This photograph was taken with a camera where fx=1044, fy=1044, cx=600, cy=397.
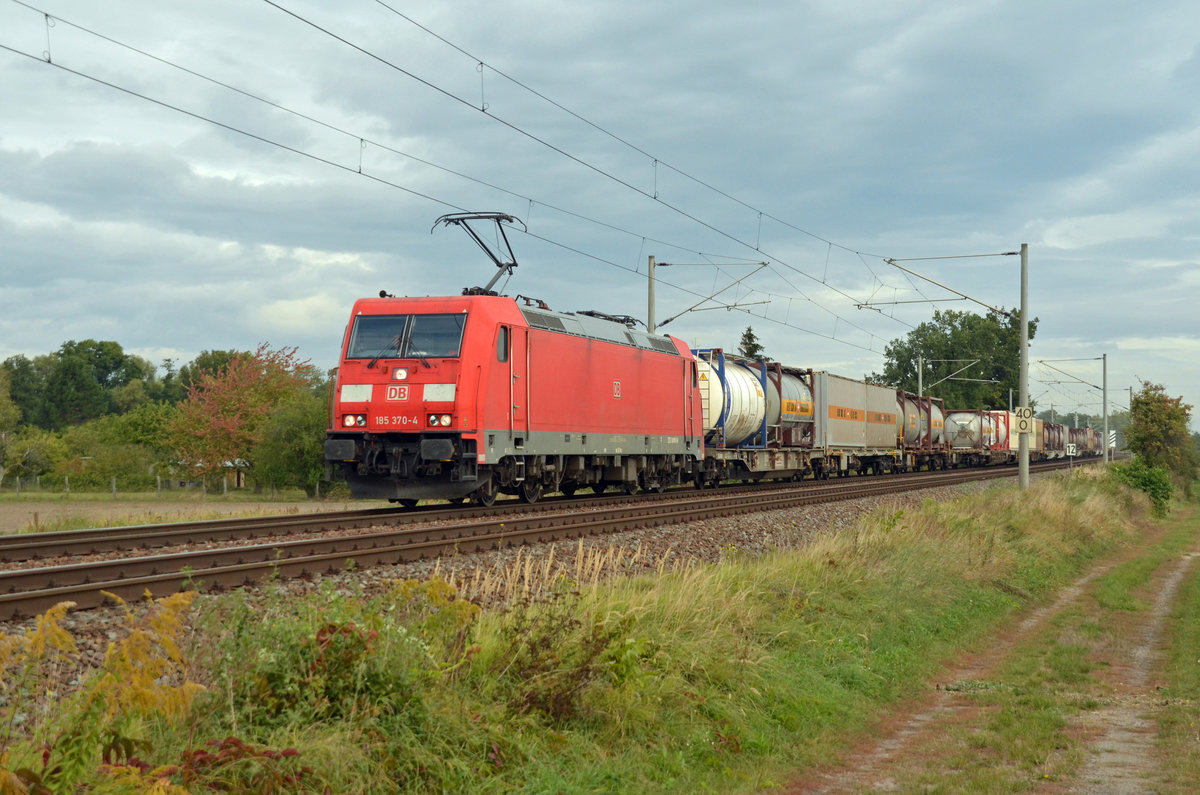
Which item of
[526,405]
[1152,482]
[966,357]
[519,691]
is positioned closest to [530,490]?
[526,405]

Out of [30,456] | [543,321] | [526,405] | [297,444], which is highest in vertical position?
[543,321]

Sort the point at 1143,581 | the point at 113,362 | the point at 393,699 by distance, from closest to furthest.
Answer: the point at 393,699 → the point at 1143,581 → the point at 113,362

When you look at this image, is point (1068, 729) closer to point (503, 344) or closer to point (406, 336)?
point (503, 344)

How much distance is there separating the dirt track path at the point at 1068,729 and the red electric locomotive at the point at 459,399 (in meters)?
9.48

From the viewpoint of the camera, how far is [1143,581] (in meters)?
19.7

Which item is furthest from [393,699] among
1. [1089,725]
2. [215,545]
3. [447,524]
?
[447,524]

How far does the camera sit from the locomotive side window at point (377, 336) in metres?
19.3

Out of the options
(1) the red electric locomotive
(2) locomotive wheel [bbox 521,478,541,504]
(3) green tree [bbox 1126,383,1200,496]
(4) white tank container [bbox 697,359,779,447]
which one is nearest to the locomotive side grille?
(1) the red electric locomotive

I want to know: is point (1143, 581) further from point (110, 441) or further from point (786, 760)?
point (110, 441)

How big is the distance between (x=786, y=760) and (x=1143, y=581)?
15.3 m

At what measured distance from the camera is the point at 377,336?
19500 millimetres

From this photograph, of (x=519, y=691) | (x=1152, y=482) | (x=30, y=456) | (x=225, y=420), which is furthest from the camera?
(x=30, y=456)

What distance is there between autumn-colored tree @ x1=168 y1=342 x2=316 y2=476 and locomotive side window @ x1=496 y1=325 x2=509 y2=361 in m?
31.8

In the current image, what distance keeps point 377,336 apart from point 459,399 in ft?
7.74
